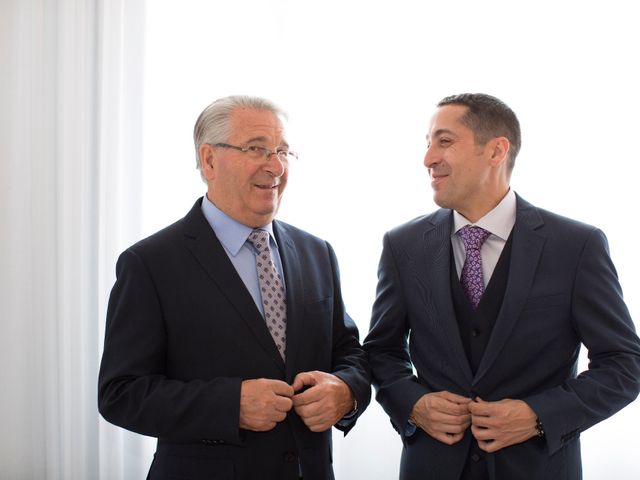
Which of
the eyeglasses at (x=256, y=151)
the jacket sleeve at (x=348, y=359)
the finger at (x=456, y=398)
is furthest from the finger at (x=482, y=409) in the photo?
the eyeglasses at (x=256, y=151)

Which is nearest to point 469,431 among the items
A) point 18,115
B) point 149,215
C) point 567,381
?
point 567,381

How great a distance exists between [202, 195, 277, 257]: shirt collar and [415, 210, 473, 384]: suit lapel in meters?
0.53

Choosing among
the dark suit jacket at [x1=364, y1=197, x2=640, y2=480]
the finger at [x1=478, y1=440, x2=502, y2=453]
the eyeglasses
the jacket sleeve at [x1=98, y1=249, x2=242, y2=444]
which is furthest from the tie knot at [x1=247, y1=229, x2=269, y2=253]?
the finger at [x1=478, y1=440, x2=502, y2=453]

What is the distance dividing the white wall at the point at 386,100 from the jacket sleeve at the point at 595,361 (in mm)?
910

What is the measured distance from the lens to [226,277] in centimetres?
191

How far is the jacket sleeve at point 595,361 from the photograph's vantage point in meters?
1.85

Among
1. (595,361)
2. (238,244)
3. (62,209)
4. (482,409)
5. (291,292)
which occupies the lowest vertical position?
(482,409)

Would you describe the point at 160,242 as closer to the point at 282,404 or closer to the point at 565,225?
the point at 282,404

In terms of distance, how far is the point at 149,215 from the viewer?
304 cm

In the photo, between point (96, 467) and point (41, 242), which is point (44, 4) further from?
point (96, 467)

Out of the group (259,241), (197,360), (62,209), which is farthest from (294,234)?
(62,209)

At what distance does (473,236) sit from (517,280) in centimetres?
20

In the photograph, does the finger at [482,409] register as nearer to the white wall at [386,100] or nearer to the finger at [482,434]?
the finger at [482,434]

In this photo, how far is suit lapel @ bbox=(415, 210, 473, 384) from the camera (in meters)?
1.96
